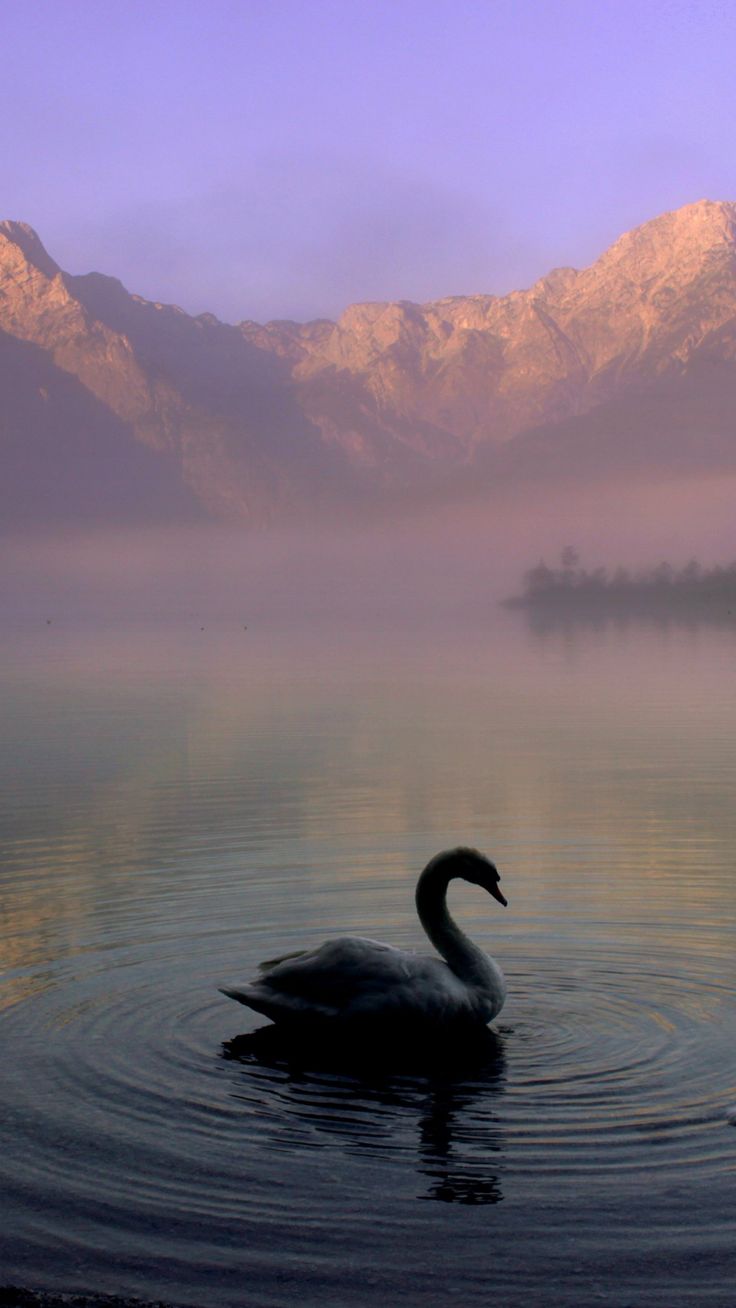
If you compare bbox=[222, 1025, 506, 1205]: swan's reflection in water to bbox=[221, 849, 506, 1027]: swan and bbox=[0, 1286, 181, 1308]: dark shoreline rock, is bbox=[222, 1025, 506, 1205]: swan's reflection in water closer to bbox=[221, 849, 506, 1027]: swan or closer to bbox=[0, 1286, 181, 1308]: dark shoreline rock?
bbox=[221, 849, 506, 1027]: swan

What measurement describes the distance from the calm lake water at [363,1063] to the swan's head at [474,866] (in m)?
1.47

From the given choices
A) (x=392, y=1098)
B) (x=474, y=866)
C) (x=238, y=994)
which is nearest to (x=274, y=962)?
(x=238, y=994)

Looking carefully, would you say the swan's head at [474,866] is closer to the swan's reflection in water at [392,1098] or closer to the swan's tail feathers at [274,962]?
the swan's reflection in water at [392,1098]

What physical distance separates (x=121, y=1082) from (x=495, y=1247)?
4.84 meters

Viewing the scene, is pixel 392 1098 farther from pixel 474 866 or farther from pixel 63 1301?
pixel 63 1301

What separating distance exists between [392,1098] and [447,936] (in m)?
2.80

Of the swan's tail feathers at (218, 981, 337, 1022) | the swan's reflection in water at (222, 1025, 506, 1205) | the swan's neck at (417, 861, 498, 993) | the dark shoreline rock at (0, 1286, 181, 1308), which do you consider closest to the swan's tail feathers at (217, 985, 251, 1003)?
the swan's tail feathers at (218, 981, 337, 1022)

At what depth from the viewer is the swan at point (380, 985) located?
50.6 ft

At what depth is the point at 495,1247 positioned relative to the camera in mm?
10523

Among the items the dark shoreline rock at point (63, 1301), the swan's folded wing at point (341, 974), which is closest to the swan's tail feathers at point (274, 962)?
the swan's folded wing at point (341, 974)

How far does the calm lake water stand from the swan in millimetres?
455

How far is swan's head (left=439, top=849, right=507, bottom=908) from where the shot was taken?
673 inches

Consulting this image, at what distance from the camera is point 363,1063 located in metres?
15.4

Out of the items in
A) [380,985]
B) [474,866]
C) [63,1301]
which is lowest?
[63,1301]
